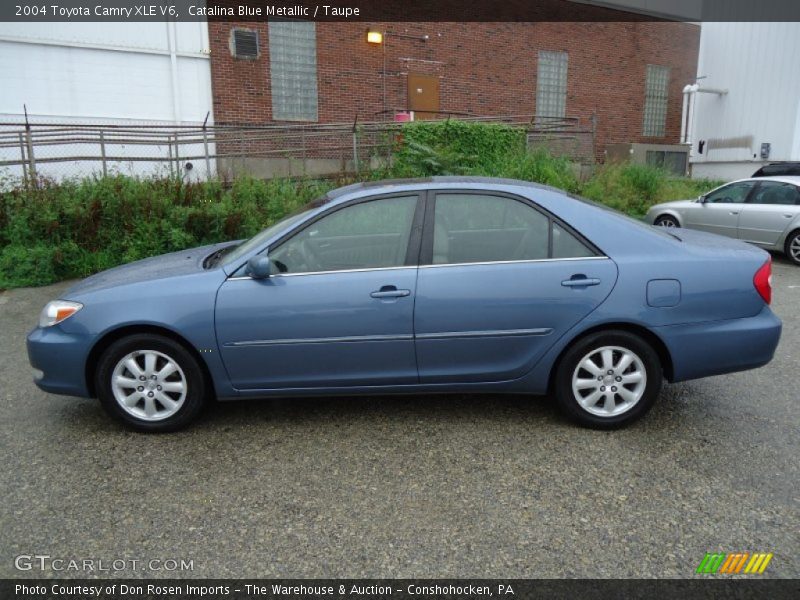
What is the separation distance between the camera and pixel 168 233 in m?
9.15

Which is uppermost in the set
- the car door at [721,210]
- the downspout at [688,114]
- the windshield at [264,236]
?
the downspout at [688,114]

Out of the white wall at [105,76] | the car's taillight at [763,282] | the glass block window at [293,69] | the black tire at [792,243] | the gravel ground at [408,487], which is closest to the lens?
the gravel ground at [408,487]

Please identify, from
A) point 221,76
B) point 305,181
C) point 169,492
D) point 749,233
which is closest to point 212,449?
point 169,492

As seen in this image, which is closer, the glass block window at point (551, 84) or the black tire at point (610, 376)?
the black tire at point (610, 376)

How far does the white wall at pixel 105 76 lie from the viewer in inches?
544

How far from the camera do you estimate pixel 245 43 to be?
15.8m

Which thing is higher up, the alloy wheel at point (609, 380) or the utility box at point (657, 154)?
the utility box at point (657, 154)

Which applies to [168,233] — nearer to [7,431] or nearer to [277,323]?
[7,431]

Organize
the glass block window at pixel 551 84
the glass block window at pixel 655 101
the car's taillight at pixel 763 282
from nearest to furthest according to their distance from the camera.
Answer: the car's taillight at pixel 763 282 < the glass block window at pixel 551 84 < the glass block window at pixel 655 101

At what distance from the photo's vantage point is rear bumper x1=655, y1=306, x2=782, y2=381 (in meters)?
3.77

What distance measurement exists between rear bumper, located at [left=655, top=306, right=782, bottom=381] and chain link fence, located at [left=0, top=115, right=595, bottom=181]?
365 inches

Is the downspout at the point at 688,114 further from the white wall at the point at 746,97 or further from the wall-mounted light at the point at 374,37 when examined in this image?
the wall-mounted light at the point at 374,37

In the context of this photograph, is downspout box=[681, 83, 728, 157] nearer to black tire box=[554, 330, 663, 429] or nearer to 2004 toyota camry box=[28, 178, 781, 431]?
2004 toyota camry box=[28, 178, 781, 431]

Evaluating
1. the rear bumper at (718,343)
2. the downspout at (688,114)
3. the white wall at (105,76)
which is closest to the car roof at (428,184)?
the rear bumper at (718,343)
